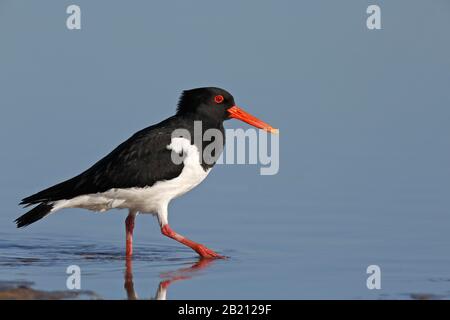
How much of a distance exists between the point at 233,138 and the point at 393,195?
2.15 m

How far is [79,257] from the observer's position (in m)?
9.84

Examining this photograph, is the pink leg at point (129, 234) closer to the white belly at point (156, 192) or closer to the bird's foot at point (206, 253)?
the white belly at point (156, 192)

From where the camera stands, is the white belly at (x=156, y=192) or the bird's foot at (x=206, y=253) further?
the white belly at (x=156, y=192)

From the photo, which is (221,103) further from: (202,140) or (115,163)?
(115,163)

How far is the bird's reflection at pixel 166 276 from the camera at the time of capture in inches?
327

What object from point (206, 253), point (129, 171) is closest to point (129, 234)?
point (129, 171)

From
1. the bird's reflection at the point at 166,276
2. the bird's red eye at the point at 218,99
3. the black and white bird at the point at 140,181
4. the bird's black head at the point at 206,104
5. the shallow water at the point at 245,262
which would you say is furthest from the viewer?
the bird's red eye at the point at 218,99

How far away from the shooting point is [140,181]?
1005 cm

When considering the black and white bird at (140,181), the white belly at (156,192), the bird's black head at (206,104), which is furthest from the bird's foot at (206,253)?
the bird's black head at (206,104)

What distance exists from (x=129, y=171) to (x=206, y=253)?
3.28 feet

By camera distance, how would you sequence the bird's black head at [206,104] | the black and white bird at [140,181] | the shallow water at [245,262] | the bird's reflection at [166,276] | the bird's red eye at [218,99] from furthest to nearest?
the bird's red eye at [218,99] < the bird's black head at [206,104] < the black and white bird at [140,181] < the shallow water at [245,262] < the bird's reflection at [166,276]
